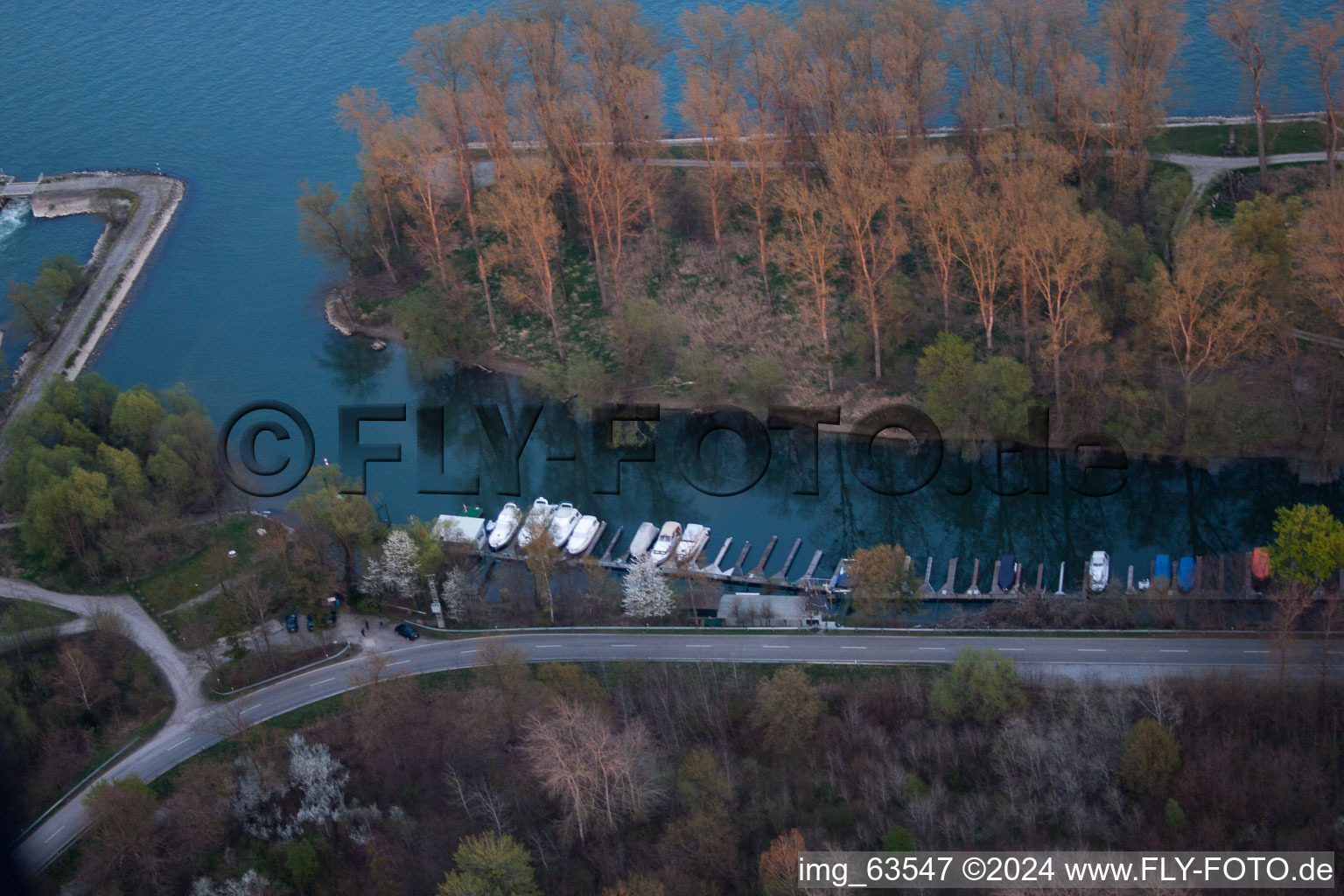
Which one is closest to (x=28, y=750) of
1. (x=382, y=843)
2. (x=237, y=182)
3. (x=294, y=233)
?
(x=382, y=843)

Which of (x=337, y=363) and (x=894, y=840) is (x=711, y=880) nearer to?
(x=894, y=840)

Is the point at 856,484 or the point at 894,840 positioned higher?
the point at 856,484

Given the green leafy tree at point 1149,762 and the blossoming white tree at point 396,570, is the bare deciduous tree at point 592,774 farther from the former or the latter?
the green leafy tree at point 1149,762

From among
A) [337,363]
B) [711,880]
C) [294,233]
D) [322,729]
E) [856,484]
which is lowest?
[711,880]

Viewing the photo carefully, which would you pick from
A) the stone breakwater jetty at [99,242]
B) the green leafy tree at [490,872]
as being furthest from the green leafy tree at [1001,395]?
the stone breakwater jetty at [99,242]

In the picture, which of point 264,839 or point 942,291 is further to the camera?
point 942,291

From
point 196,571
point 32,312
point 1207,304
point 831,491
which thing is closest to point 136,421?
point 196,571

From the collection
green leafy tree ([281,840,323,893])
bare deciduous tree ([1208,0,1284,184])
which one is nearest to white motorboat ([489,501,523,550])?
green leafy tree ([281,840,323,893])

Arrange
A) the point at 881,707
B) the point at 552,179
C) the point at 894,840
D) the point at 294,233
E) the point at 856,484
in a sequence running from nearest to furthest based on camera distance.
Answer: the point at 894,840 → the point at 881,707 → the point at 856,484 → the point at 552,179 → the point at 294,233
